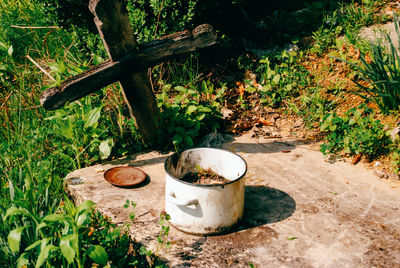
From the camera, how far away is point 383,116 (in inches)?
124

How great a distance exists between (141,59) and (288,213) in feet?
5.18

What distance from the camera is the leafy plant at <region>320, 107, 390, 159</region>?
2.89m

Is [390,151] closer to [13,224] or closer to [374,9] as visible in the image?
[374,9]

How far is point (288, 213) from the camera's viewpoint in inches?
95.2

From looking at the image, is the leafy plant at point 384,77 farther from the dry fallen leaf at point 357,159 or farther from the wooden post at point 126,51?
the wooden post at point 126,51

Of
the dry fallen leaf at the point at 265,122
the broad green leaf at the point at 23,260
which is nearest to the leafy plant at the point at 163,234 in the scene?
the broad green leaf at the point at 23,260

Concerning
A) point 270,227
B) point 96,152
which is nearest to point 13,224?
point 96,152

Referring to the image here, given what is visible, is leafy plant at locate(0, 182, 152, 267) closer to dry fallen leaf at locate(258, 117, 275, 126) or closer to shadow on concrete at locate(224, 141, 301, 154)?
shadow on concrete at locate(224, 141, 301, 154)

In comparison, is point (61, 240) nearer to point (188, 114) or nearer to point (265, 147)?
point (188, 114)

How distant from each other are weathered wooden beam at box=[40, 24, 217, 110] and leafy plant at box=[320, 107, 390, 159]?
52.0 inches

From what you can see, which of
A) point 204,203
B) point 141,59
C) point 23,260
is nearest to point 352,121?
point 204,203

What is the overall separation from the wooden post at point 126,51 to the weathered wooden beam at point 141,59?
7 centimetres

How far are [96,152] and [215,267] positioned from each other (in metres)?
1.63

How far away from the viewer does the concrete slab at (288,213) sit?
2.06m
